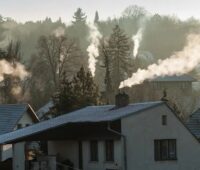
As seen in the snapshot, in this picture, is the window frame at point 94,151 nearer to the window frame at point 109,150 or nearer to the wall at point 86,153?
the wall at point 86,153

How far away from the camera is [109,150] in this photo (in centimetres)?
3762

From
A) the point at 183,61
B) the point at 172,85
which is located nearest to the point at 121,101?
the point at 183,61

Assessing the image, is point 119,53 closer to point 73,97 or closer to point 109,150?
point 73,97

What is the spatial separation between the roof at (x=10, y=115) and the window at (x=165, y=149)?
19.1 m

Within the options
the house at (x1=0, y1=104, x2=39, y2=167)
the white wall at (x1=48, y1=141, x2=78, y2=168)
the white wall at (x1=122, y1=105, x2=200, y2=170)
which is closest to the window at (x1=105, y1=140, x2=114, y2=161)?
the white wall at (x1=122, y1=105, x2=200, y2=170)

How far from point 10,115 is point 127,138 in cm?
2170

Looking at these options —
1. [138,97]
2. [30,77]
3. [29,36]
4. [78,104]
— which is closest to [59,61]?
[30,77]

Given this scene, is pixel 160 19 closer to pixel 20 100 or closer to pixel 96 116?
pixel 20 100

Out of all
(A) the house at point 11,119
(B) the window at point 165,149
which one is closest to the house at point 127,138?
(B) the window at point 165,149

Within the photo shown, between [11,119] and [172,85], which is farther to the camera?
[172,85]

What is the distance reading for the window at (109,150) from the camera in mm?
37406

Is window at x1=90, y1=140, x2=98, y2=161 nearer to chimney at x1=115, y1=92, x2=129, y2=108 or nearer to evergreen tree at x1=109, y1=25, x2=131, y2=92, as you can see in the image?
chimney at x1=115, y1=92, x2=129, y2=108

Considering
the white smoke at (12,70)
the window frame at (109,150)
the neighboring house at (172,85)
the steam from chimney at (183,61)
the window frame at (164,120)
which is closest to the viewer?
the window frame at (109,150)

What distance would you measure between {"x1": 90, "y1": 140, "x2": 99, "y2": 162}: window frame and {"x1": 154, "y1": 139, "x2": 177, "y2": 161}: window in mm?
3490
